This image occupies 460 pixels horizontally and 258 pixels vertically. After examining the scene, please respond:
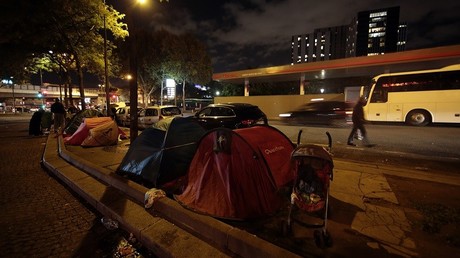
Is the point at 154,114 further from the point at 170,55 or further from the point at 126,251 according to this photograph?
the point at 170,55

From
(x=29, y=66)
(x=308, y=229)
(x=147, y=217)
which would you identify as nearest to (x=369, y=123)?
(x=308, y=229)

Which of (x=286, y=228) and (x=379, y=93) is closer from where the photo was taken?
(x=286, y=228)

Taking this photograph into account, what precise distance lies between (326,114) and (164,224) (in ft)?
45.3

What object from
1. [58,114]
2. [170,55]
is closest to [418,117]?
[58,114]

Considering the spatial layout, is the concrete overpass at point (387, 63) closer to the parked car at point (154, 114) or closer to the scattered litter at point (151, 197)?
the parked car at point (154, 114)

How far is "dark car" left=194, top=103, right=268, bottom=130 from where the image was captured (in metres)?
8.67

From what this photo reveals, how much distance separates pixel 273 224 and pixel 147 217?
1933 millimetres

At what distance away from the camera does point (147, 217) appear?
3.63 metres

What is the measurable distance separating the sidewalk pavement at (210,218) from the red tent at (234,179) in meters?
0.27

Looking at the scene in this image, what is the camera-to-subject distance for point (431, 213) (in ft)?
11.4

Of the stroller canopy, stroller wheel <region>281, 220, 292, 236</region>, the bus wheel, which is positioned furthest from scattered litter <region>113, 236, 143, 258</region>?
the bus wheel

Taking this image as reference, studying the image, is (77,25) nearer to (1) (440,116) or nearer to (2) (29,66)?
(2) (29,66)

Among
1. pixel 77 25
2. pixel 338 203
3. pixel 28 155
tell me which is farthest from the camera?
pixel 77 25

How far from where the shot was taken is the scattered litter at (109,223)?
Result: 3673 millimetres
